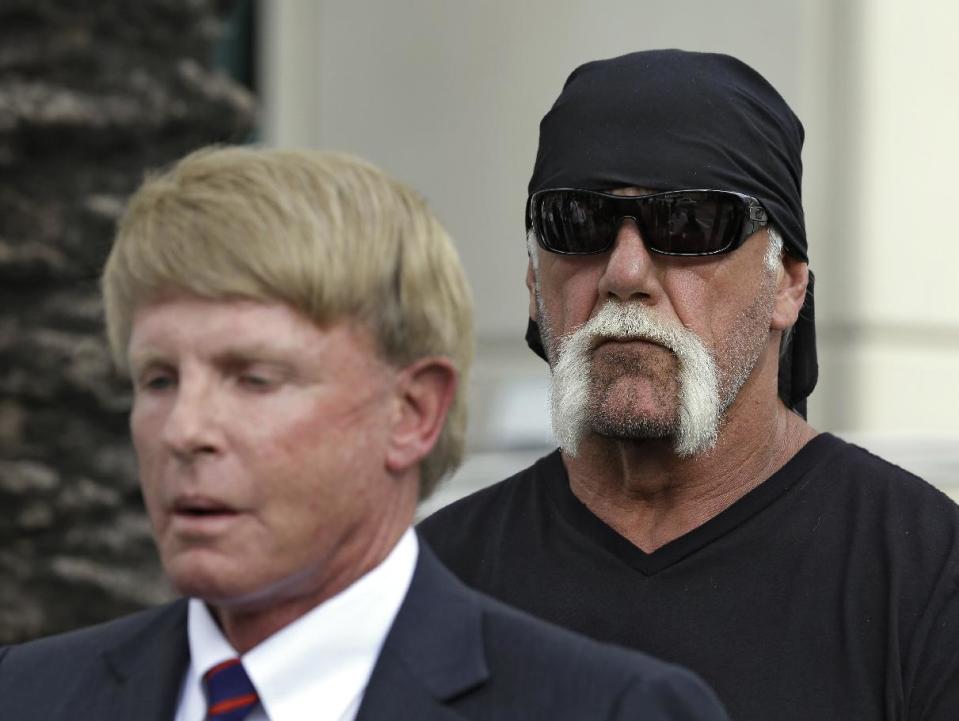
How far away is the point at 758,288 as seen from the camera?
3209 millimetres

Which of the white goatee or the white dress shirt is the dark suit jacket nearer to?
the white dress shirt

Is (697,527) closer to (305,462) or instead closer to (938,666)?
(938,666)

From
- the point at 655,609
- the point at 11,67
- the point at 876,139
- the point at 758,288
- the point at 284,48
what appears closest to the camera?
the point at 655,609

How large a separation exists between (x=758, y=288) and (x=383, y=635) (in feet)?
4.05

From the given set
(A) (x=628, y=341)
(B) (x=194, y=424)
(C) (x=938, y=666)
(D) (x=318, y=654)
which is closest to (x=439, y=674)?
(D) (x=318, y=654)

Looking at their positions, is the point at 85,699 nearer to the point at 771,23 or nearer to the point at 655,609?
the point at 655,609

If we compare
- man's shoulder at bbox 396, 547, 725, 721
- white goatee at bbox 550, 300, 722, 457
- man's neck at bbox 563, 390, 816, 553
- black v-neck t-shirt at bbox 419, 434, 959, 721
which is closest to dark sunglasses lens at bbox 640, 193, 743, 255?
white goatee at bbox 550, 300, 722, 457

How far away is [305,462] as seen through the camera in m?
2.09

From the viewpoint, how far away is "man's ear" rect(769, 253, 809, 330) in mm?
3270

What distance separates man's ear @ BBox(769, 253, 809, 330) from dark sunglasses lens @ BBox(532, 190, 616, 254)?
326 millimetres

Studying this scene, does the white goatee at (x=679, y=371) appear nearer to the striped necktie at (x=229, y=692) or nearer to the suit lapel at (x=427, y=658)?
the suit lapel at (x=427, y=658)

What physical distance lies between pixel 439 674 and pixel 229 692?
227mm

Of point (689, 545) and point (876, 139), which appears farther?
point (876, 139)

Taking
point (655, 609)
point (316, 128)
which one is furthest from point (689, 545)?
point (316, 128)
